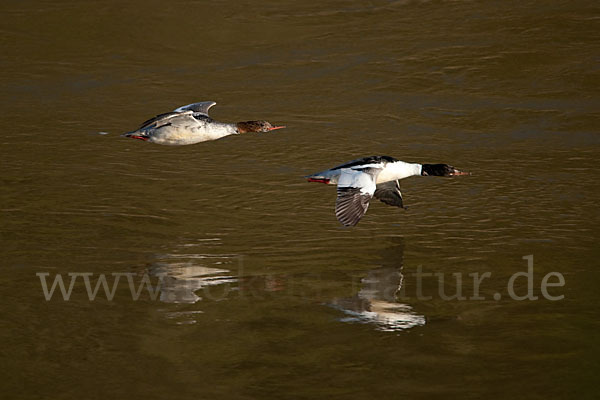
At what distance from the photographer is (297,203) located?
905 cm

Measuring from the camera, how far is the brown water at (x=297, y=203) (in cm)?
575

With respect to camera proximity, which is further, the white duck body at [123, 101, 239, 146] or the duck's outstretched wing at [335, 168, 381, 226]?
the white duck body at [123, 101, 239, 146]


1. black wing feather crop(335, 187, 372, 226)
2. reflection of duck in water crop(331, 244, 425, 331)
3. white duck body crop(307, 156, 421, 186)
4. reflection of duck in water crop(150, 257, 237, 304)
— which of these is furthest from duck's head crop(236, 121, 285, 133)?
reflection of duck in water crop(331, 244, 425, 331)

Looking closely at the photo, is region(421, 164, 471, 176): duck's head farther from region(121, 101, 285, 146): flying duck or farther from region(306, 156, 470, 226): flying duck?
region(121, 101, 285, 146): flying duck

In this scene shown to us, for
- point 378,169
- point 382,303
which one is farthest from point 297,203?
point 382,303

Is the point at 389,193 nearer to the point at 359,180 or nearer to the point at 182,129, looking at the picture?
the point at 359,180

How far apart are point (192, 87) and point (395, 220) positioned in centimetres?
565

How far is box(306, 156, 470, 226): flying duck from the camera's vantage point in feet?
25.3

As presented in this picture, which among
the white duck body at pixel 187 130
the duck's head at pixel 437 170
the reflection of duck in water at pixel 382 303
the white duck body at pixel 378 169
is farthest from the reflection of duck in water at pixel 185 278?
the white duck body at pixel 187 130

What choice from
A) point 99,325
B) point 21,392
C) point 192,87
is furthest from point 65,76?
point 21,392

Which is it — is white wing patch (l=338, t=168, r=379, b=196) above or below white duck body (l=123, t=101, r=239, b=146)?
below

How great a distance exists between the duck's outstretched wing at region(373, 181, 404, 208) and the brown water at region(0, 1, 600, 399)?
6.2 inches

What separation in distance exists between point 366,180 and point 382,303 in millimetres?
1617

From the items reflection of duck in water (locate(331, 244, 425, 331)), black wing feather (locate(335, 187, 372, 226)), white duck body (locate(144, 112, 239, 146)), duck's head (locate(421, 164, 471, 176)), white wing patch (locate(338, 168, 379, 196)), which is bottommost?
reflection of duck in water (locate(331, 244, 425, 331))
